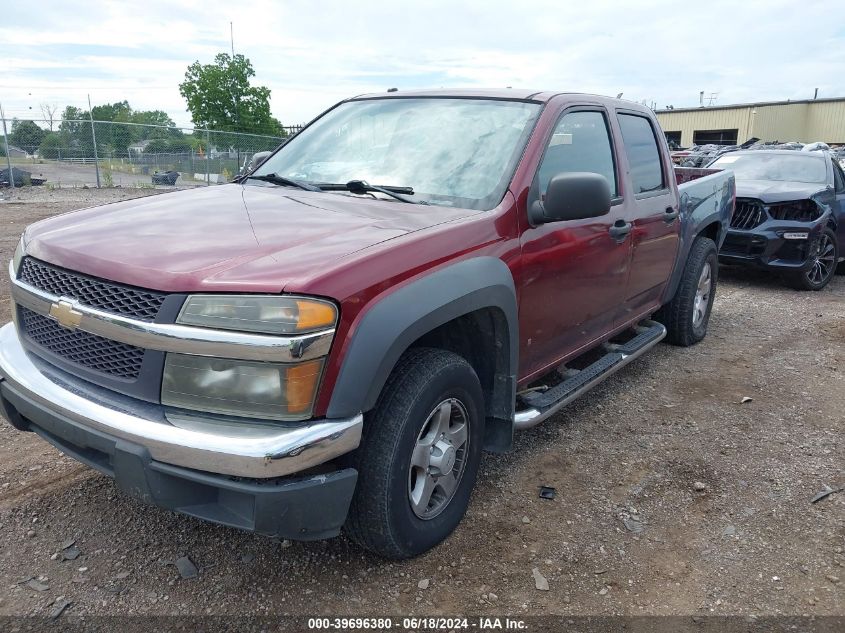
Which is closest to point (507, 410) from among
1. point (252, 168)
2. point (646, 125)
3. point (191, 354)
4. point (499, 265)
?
point (499, 265)

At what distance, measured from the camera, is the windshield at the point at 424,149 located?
10.4 feet

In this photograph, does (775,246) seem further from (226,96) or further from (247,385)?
(226,96)

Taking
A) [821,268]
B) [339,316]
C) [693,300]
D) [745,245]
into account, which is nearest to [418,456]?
[339,316]

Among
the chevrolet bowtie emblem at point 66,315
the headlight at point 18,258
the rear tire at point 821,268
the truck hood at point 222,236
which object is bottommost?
the rear tire at point 821,268

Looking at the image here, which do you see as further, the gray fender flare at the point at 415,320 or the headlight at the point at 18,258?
the headlight at the point at 18,258

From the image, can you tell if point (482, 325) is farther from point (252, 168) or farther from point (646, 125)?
point (646, 125)

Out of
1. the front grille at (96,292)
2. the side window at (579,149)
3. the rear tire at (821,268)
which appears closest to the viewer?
the front grille at (96,292)

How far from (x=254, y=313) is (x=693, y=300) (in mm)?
4243

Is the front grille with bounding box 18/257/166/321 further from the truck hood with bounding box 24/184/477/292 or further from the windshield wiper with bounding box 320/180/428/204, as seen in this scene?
the windshield wiper with bounding box 320/180/428/204

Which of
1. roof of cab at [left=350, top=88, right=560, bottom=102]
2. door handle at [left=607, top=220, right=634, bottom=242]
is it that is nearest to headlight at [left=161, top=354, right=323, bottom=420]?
roof of cab at [left=350, top=88, right=560, bottom=102]

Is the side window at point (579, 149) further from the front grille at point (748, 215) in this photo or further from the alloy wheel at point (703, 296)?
the front grille at point (748, 215)

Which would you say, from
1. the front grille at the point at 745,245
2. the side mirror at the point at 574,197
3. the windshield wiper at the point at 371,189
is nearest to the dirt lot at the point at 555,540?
the side mirror at the point at 574,197

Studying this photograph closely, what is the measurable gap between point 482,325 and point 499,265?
0.91ft

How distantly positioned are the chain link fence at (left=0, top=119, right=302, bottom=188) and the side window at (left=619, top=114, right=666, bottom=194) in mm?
13665
